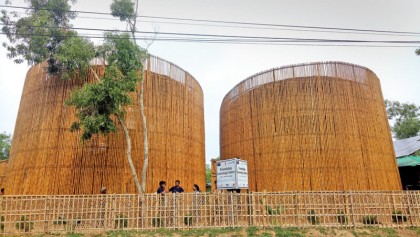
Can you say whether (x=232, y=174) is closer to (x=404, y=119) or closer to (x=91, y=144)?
(x=91, y=144)

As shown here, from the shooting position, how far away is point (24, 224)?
24.5 ft

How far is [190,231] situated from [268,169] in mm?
6598

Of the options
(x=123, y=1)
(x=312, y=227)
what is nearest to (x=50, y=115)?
(x=123, y=1)

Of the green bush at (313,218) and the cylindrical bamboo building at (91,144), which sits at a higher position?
the cylindrical bamboo building at (91,144)

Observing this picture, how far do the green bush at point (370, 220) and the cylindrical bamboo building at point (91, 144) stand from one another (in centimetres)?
690

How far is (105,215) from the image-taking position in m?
7.86

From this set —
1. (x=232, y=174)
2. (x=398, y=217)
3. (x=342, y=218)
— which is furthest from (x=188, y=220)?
(x=398, y=217)

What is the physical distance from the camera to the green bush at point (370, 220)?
854 cm

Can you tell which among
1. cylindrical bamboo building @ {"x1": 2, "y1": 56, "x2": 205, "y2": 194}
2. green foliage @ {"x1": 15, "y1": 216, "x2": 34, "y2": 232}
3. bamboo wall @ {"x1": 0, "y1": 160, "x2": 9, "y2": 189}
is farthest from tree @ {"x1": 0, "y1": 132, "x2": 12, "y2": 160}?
green foliage @ {"x1": 15, "y1": 216, "x2": 34, "y2": 232}

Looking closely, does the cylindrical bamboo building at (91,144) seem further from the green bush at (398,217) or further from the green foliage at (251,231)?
the green bush at (398,217)

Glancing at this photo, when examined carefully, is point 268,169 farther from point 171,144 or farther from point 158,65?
point 158,65

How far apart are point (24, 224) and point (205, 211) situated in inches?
188

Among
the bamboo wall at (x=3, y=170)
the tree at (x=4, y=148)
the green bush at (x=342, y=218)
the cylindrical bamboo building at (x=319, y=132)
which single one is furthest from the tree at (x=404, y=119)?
the tree at (x=4, y=148)

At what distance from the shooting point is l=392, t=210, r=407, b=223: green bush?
8677 millimetres
